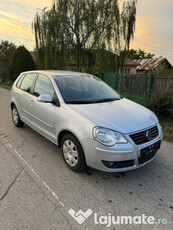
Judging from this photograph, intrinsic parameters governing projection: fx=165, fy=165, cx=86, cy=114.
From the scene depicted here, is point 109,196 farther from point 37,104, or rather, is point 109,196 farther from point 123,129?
point 37,104

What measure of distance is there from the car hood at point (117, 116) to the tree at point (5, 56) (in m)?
28.4

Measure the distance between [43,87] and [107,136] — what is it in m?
1.87

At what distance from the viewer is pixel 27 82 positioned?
4121mm

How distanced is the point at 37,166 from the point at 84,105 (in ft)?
4.47

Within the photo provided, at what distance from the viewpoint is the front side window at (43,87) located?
3.22m

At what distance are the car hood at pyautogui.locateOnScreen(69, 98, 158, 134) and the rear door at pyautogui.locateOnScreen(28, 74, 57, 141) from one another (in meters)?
0.54

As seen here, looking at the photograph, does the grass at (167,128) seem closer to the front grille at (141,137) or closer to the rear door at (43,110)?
the front grille at (141,137)

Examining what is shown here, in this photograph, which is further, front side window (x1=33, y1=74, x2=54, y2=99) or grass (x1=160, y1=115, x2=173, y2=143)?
grass (x1=160, y1=115, x2=173, y2=143)

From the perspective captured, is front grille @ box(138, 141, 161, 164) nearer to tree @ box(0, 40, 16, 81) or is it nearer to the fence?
the fence

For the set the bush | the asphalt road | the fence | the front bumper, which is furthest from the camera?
the fence

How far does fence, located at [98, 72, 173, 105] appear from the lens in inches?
280

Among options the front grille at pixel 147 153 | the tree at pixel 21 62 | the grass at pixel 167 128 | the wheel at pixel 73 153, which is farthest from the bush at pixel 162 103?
the tree at pixel 21 62

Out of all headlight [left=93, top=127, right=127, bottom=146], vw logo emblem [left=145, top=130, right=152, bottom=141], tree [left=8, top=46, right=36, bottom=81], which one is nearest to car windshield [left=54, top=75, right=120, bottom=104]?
headlight [left=93, top=127, right=127, bottom=146]

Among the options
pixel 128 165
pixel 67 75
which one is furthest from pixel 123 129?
pixel 67 75
